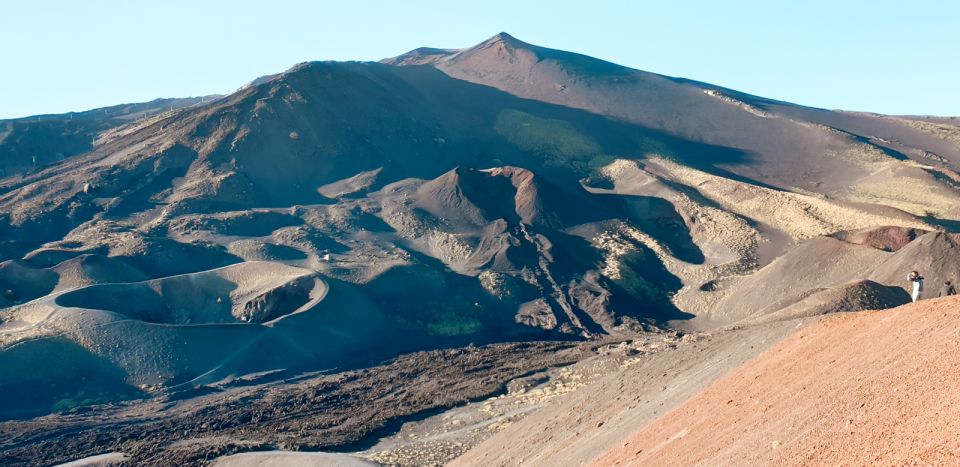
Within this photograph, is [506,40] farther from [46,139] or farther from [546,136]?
[46,139]

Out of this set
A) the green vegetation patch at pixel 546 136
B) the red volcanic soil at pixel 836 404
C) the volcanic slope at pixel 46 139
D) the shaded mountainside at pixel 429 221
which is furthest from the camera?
the volcanic slope at pixel 46 139

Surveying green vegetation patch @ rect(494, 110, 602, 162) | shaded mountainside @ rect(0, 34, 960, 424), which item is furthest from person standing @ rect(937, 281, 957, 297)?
green vegetation patch @ rect(494, 110, 602, 162)

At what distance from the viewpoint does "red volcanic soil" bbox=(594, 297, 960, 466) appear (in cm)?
1477

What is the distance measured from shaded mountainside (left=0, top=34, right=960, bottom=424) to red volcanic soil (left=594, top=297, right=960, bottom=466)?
2358cm

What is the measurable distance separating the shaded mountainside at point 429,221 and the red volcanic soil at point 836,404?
2358cm

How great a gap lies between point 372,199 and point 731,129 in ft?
160

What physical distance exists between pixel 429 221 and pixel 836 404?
64.8 m

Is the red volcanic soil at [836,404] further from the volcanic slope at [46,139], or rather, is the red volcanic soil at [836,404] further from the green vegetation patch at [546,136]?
the volcanic slope at [46,139]

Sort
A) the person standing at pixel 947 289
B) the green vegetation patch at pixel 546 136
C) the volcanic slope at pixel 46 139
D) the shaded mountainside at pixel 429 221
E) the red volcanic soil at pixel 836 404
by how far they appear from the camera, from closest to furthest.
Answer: the red volcanic soil at pixel 836 404
the person standing at pixel 947 289
the shaded mountainside at pixel 429 221
the green vegetation patch at pixel 546 136
the volcanic slope at pixel 46 139

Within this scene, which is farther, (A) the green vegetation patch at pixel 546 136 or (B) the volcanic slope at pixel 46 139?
(B) the volcanic slope at pixel 46 139

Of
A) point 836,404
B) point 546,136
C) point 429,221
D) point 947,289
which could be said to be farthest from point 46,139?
point 836,404

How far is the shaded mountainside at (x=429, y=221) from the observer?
56.9 m

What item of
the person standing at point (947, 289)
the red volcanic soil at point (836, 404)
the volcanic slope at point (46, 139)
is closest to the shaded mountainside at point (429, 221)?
the volcanic slope at point (46, 139)

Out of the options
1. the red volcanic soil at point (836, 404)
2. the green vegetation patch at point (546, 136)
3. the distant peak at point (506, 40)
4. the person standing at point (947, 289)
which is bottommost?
the person standing at point (947, 289)
